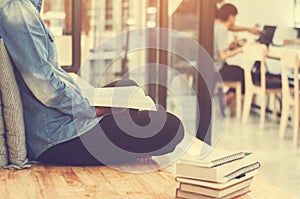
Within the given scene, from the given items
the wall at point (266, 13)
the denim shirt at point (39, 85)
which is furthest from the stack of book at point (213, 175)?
the wall at point (266, 13)

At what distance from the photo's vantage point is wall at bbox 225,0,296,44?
314 inches


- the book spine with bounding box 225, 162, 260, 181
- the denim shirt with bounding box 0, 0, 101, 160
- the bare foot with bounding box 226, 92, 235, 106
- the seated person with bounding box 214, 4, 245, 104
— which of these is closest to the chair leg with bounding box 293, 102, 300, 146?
the seated person with bounding box 214, 4, 245, 104

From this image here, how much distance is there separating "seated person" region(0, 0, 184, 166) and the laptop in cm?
485

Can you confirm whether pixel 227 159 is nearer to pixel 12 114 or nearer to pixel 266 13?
pixel 12 114

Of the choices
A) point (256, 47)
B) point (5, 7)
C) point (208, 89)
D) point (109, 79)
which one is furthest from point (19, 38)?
point (256, 47)

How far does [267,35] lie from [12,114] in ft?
17.2

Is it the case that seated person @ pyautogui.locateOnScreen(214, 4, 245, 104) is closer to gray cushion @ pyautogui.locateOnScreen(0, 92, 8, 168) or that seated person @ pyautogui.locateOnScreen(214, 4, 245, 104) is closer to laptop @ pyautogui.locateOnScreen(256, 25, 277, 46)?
laptop @ pyautogui.locateOnScreen(256, 25, 277, 46)

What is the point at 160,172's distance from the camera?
101 inches

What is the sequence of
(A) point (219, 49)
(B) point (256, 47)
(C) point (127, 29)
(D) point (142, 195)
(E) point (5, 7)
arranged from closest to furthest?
(D) point (142, 195)
(E) point (5, 7)
(C) point (127, 29)
(B) point (256, 47)
(A) point (219, 49)

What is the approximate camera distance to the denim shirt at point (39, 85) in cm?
237

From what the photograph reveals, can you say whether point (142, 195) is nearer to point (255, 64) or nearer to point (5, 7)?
point (5, 7)

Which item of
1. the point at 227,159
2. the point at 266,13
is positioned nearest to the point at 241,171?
the point at 227,159

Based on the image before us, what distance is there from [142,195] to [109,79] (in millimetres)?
2919

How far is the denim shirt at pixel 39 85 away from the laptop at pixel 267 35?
16.2 ft
